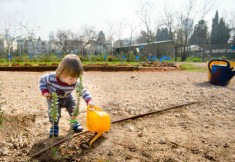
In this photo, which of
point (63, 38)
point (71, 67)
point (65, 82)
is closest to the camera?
point (71, 67)

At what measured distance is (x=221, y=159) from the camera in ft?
4.58

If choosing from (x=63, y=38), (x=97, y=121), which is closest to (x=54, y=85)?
(x=97, y=121)

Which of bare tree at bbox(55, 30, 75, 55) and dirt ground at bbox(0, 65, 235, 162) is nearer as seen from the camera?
dirt ground at bbox(0, 65, 235, 162)

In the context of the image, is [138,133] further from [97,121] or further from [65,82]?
[65,82]

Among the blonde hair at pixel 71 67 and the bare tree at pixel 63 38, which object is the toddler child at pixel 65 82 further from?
the bare tree at pixel 63 38

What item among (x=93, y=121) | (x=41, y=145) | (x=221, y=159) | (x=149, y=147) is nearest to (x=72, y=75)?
(x=93, y=121)

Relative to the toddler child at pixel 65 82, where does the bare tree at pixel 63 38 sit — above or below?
above

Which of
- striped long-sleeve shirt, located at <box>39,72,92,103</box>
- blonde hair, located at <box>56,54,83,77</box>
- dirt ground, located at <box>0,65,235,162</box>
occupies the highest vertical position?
blonde hair, located at <box>56,54,83,77</box>

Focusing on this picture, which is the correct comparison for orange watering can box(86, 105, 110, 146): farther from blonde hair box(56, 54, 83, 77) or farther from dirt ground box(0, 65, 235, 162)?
blonde hair box(56, 54, 83, 77)

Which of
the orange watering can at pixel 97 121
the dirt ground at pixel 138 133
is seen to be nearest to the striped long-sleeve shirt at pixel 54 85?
the orange watering can at pixel 97 121

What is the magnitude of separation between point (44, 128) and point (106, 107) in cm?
103

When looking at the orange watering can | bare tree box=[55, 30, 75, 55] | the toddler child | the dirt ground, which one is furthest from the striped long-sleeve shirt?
bare tree box=[55, 30, 75, 55]

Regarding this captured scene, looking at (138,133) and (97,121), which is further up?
(97,121)

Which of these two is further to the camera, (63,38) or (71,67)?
(63,38)
